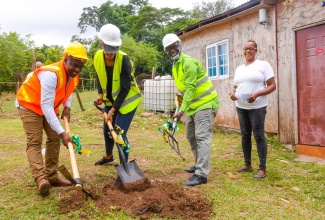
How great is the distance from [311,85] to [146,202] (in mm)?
4126

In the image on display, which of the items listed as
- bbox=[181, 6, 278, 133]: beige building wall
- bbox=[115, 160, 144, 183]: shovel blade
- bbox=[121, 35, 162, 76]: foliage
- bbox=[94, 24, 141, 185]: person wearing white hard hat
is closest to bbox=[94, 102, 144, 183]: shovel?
bbox=[115, 160, 144, 183]: shovel blade

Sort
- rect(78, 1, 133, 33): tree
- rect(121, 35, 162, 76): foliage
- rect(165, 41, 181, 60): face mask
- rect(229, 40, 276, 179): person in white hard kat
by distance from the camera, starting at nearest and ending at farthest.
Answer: rect(165, 41, 181, 60): face mask → rect(229, 40, 276, 179): person in white hard kat → rect(121, 35, 162, 76): foliage → rect(78, 1, 133, 33): tree

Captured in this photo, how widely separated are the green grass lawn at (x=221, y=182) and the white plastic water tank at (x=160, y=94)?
4.04m

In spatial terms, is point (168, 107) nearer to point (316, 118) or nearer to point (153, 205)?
point (316, 118)

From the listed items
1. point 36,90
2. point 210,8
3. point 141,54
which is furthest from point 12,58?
point 36,90

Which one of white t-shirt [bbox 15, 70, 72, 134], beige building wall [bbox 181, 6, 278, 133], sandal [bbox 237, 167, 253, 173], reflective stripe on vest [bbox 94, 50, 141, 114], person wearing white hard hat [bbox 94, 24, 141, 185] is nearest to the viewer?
white t-shirt [bbox 15, 70, 72, 134]

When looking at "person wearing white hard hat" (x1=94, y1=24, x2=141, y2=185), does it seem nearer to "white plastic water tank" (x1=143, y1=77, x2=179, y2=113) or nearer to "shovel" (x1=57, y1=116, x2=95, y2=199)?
"shovel" (x1=57, y1=116, x2=95, y2=199)

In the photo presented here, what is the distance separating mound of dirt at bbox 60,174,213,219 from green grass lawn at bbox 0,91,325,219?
98 millimetres

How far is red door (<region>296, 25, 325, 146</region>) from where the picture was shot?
19.0 feet

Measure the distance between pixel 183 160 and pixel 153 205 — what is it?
2341 mm

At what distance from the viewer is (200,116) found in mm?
4223

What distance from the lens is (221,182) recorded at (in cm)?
432

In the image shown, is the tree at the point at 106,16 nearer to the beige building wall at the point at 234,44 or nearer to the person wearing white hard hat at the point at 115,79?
the beige building wall at the point at 234,44

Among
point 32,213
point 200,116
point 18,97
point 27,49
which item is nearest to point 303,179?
point 200,116
